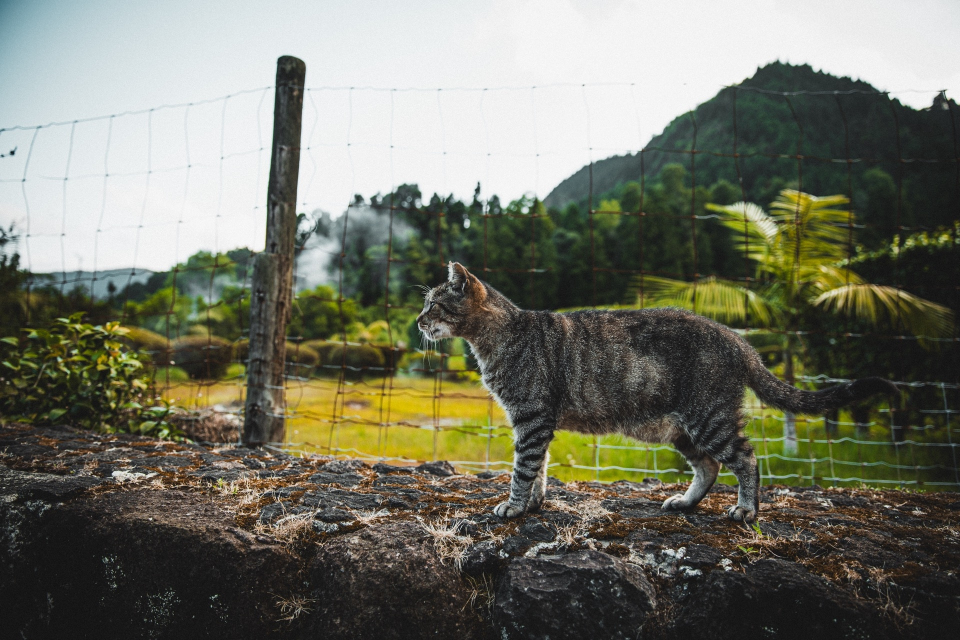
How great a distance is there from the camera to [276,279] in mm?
4090

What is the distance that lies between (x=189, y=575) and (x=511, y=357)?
177 centimetres

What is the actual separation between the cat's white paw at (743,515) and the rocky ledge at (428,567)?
98 millimetres

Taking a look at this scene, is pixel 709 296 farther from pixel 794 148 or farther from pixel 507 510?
pixel 794 148

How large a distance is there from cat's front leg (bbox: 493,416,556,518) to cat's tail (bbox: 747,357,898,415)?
114 cm

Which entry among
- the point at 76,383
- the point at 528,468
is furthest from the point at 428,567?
the point at 76,383

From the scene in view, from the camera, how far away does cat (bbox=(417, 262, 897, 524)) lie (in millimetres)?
2623

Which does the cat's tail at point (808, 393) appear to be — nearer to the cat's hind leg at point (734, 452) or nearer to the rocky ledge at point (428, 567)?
the cat's hind leg at point (734, 452)

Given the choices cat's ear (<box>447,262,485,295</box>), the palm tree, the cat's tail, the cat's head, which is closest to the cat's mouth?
the cat's head

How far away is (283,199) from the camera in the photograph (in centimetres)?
417

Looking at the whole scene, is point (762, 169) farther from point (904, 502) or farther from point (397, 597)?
point (397, 597)

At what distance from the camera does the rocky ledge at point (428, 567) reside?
175cm

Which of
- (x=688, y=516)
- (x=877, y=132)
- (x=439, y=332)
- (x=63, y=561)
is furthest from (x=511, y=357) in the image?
(x=877, y=132)

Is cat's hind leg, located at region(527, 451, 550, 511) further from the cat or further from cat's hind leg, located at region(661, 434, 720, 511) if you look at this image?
cat's hind leg, located at region(661, 434, 720, 511)

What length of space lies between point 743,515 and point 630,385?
0.82 meters
